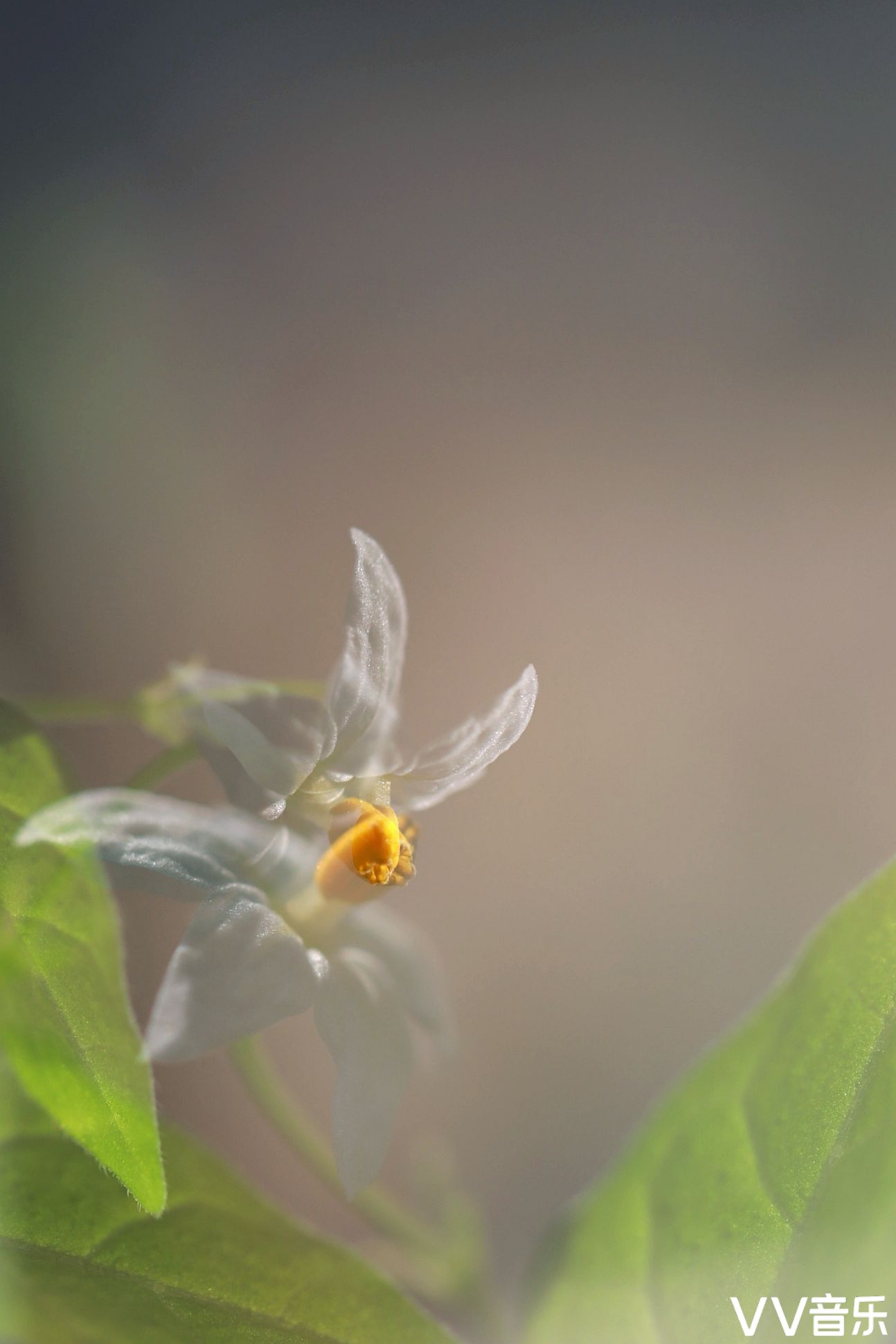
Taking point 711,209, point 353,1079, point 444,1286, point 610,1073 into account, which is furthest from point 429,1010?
point 711,209

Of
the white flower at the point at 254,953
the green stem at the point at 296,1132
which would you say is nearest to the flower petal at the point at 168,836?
the white flower at the point at 254,953

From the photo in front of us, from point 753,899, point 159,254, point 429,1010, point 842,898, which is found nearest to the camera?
point 842,898

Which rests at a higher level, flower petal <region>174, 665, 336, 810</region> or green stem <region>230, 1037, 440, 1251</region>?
flower petal <region>174, 665, 336, 810</region>

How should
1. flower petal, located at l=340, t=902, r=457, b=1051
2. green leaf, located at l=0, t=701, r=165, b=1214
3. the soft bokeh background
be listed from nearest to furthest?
green leaf, located at l=0, t=701, r=165, b=1214
flower petal, located at l=340, t=902, r=457, b=1051
the soft bokeh background

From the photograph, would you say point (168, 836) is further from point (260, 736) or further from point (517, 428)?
point (517, 428)

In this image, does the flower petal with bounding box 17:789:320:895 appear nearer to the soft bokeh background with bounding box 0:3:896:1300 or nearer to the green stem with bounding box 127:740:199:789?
the green stem with bounding box 127:740:199:789

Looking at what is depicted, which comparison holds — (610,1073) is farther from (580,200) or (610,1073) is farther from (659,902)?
(580,200)

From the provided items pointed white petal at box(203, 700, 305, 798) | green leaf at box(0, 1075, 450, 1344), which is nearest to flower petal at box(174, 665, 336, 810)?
pointed white petal at box(203, 700, 305, 798)

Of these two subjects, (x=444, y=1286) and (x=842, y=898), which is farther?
(x=444, y=1286)
